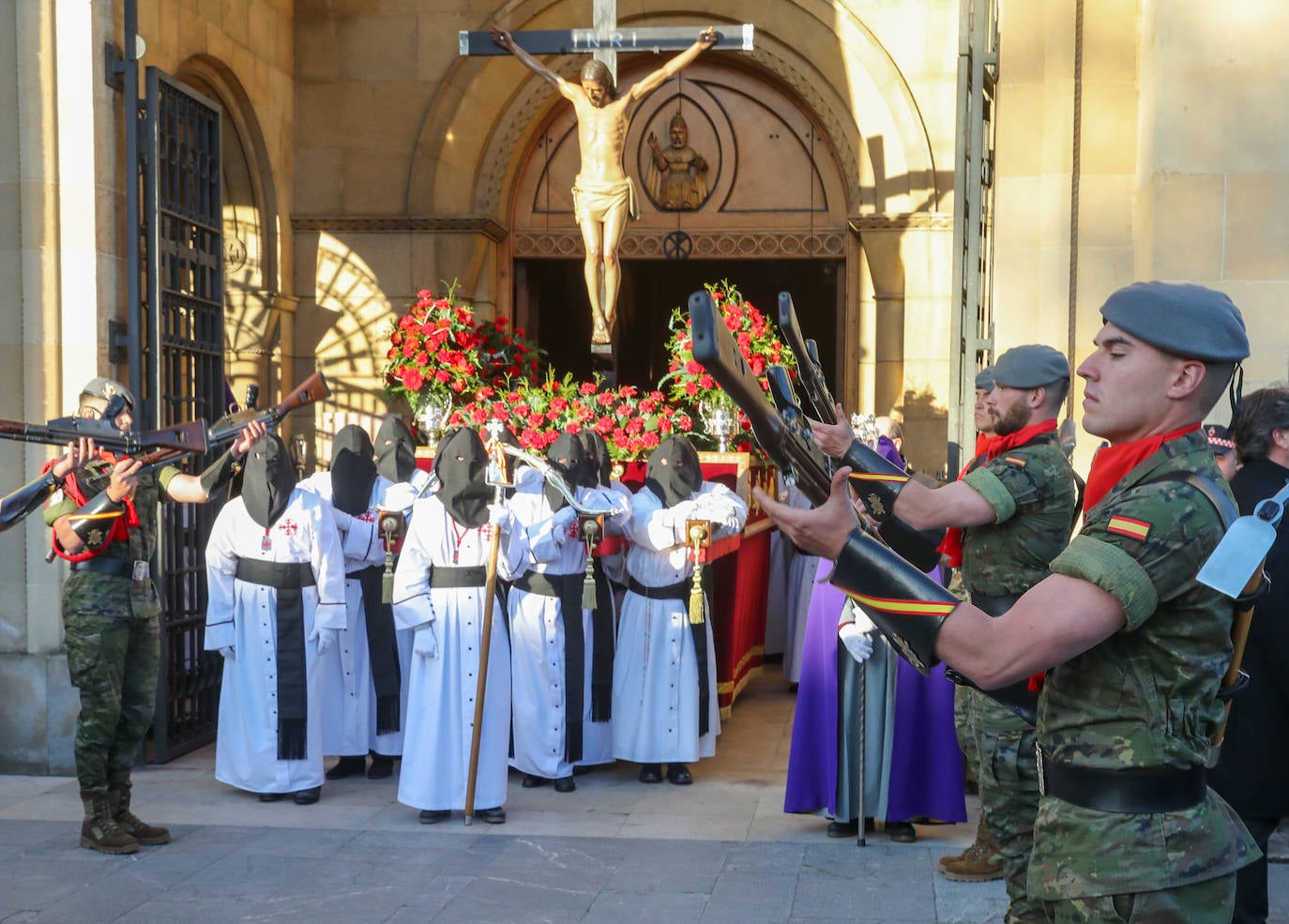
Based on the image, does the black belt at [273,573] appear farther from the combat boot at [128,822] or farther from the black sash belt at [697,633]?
the black sash belt at [697,633]

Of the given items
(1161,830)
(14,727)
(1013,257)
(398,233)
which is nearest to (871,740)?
(1013,257)

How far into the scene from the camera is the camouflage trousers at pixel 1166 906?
2.46 meters

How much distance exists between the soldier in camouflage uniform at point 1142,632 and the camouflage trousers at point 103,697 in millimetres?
4749

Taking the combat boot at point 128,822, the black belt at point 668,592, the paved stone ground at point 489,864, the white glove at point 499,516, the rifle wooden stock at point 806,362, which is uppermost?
the rifle wooden stock at point 806,362

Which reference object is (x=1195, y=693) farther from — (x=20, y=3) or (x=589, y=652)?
(x=20, y=3)

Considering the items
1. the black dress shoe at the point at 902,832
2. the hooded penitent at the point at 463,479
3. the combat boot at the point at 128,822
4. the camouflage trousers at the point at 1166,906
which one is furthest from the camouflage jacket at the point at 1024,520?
the combat boot at the point at 128,822

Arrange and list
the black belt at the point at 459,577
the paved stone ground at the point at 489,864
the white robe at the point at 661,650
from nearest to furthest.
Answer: the paved stone ground at the point at 489,864, the black belt at the point at 459,577, the white robe at the point at 661,650

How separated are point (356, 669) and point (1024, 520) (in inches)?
188

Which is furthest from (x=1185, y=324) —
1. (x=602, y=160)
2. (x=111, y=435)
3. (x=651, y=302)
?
(x=651, y=302)

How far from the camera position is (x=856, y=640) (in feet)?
20.8

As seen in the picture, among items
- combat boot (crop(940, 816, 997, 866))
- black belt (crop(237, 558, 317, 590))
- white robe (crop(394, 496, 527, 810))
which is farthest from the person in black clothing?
black belt (crop(237, 558, 317, 590))

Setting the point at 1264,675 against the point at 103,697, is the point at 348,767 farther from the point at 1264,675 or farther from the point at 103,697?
the point at 1264,675

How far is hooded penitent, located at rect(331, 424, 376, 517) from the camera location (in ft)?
26.7

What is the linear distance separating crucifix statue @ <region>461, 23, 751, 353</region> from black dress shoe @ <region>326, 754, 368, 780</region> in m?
3.68
